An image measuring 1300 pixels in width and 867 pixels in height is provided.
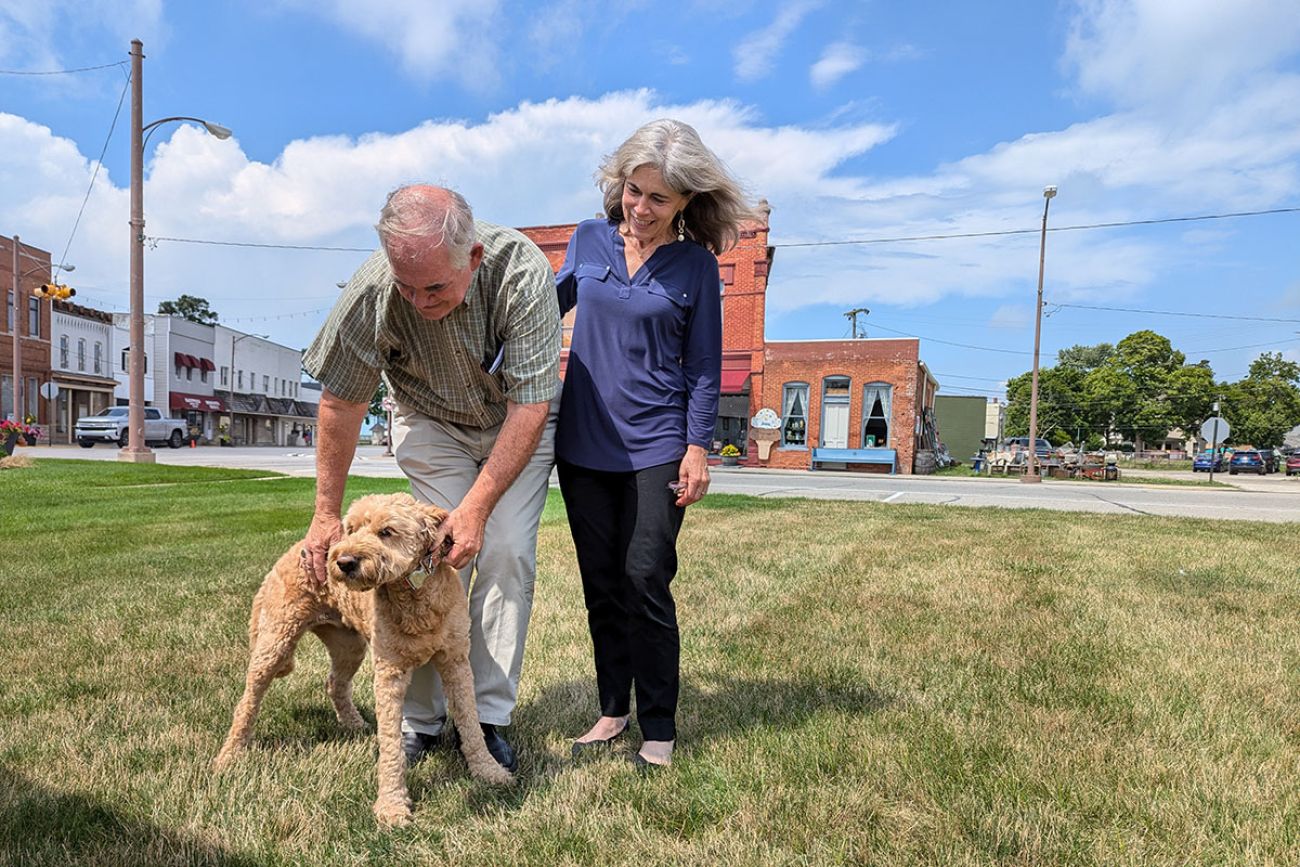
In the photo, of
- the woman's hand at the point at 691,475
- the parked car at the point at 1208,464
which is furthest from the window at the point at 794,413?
the woman's hand at the point at 691,475

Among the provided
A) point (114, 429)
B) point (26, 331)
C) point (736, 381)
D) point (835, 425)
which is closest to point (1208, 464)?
point (835, 425)

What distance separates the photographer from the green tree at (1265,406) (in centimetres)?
5978

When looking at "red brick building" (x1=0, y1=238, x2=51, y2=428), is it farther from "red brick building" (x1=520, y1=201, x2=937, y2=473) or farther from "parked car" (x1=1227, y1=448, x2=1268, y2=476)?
"parked car" (x1=1227, y1=448, x2=1268, y2=476)

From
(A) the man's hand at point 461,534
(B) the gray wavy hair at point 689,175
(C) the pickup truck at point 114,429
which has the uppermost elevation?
(B) the gray wavy hair at point 689,175

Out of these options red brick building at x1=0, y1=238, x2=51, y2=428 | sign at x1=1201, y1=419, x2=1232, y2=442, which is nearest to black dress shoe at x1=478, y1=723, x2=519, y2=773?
sign at x1=1201, y1=419, x2=1232, y2=442

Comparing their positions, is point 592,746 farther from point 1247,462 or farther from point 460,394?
point 1247,462

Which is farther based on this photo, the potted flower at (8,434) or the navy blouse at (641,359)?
the potted flower at (8,434)

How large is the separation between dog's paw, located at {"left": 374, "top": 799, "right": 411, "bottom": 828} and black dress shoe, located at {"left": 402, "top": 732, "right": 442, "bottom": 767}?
363 millimetres

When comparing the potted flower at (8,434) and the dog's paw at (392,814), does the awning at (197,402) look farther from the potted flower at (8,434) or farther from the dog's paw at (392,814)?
the dog's paw at (392,814)

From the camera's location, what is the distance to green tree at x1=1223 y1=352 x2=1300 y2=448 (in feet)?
196

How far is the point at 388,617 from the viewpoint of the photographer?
2469mm

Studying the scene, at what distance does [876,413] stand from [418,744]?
29081 mm

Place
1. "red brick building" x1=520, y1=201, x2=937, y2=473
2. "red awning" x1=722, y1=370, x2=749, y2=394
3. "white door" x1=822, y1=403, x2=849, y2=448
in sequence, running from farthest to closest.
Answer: "red awning" x1=722, y1=370, x2=749, y2=394 < "white door" x1=822, y1=403, x2=849, y2=448 < "red brick building" x1=520, y1=201, x2=937, y2=473

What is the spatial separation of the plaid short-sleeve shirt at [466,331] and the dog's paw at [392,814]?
4.36ft
